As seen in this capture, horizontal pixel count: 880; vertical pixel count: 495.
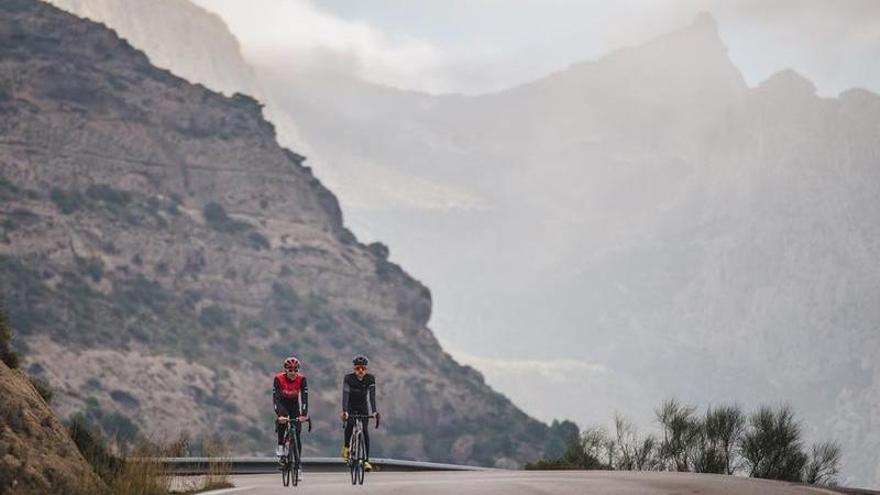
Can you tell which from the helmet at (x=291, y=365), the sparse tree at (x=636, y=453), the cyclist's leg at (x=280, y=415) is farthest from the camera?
the sparse tree at (x=636, y=453)

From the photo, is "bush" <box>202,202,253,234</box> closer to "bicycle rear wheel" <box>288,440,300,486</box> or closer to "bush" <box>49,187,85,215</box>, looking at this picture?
"bush" <box>49,187,85,215</box>

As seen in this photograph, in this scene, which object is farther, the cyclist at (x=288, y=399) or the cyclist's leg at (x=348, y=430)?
the cyclist's leg at (x=348, y=430)

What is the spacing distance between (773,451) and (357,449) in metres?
10.5

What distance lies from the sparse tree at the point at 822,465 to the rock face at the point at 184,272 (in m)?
96.4

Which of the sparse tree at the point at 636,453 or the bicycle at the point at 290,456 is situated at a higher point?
the sparse tree at the point at 636,453

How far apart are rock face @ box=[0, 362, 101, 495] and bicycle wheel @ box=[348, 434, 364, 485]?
8.26 meters

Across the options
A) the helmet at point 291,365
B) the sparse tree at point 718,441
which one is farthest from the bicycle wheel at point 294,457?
the sparse tree at point 718,441

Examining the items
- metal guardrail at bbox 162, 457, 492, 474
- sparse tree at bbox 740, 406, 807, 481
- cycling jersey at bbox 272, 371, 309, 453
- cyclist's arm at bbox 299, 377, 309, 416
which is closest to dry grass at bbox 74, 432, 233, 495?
cycling jersey at bbox 272, 371, 309, 453

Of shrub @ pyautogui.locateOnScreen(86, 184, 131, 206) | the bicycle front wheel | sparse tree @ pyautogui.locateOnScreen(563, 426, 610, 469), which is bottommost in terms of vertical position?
the bicycle front wheel

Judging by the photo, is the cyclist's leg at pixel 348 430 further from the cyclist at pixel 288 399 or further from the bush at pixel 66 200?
the bush at pixel 66 200

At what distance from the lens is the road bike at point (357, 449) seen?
71.9 feet

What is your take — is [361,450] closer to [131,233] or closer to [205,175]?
[131,233]

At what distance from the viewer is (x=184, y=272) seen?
160 meters

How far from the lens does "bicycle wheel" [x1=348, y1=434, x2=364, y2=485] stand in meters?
22.0
